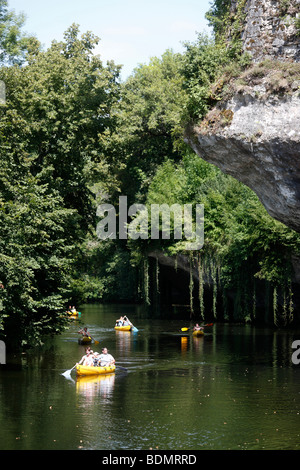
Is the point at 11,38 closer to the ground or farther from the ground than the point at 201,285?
farther from the ground

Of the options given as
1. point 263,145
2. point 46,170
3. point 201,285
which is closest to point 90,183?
point 46,170

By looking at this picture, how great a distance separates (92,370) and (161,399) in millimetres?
5643

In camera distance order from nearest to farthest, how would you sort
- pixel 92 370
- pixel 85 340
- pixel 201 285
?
1. pixel 92 370
2. pixel 85 340
3. pixel 201 285

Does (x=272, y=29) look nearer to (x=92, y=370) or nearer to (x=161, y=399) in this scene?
(x=161, y=399)

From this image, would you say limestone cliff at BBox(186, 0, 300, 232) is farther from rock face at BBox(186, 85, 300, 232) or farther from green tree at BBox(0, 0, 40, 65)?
green tree at BBox(0, 0, 40, 65)

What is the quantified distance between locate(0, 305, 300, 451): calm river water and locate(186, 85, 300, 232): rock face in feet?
23.0

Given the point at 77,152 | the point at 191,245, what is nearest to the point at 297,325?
the point at 191,245

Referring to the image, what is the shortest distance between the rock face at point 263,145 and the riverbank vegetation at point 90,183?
4.50 feet

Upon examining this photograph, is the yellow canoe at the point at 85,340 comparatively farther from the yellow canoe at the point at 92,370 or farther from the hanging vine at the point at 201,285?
the hanging vine at the point at 201,285

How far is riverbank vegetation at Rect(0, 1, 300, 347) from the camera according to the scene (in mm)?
24500

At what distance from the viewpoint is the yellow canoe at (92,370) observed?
2553cm

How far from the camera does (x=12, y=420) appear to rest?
59.4 feet

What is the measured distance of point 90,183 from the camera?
36.8 meters

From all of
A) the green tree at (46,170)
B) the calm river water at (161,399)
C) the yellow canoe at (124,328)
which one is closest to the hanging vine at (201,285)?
the yellow canoe at (124,328)
